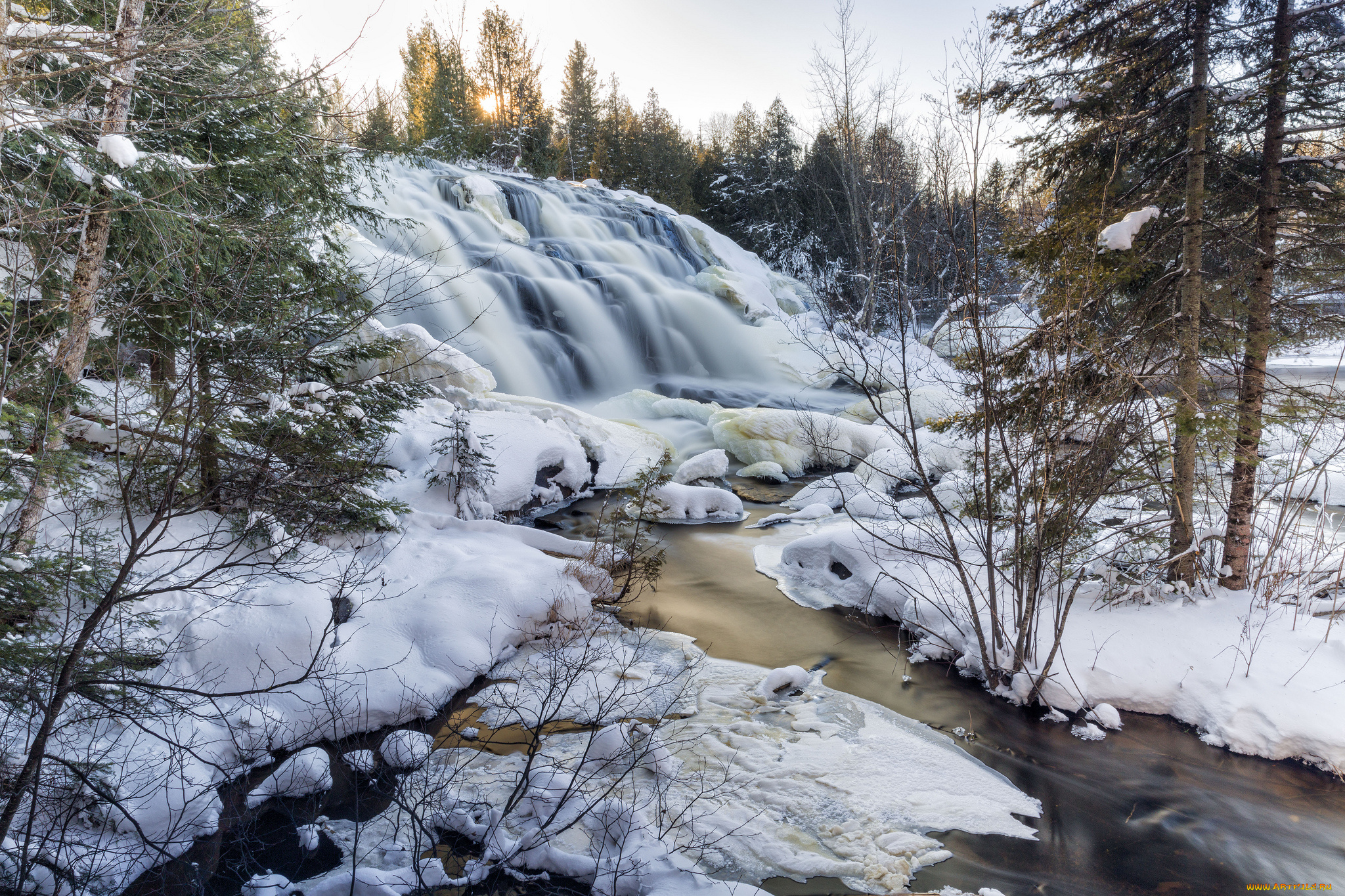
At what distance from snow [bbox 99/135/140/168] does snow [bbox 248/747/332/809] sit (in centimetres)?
343

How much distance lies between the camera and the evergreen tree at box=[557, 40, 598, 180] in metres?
35.5

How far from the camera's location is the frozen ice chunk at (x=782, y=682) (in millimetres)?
5328

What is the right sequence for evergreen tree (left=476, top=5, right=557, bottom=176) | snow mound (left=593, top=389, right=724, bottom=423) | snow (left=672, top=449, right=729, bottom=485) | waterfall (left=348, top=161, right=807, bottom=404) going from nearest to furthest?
snow (left=672, top=449, right=729, bottom=485), snow mound (left=593, top=389, right=724, bottom=423), waterfall (left=348, top=161, right=807, bottom=404), evergreen tree (left=476, top=5, right=557, bottom=176)

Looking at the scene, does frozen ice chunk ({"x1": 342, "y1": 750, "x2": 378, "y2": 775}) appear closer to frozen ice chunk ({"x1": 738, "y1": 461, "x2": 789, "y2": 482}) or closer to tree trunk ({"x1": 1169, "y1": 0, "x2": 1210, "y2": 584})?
tree trunk ({"x1": 1169, "y1": 0, "x2": 1210, "y2": 584})

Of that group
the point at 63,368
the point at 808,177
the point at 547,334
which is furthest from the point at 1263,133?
the point at 808,177

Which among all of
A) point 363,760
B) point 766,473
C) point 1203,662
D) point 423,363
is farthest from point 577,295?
point 1203,662

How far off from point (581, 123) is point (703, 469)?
101 ft

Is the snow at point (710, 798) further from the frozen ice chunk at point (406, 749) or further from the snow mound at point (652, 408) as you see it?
the snow mound at point (652, 408)

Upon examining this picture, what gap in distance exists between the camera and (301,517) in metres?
4.50

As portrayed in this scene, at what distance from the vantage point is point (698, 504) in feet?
32.6

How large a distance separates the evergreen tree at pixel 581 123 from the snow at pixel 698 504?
2972 centimetres

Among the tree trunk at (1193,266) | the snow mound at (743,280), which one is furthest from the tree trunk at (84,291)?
the snow mound at (743,280)

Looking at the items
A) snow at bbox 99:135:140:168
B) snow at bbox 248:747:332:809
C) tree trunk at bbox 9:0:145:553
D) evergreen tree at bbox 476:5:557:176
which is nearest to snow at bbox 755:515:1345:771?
snow at bbox 248:747:332:809

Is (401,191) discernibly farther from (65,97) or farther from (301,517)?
(301,517)
